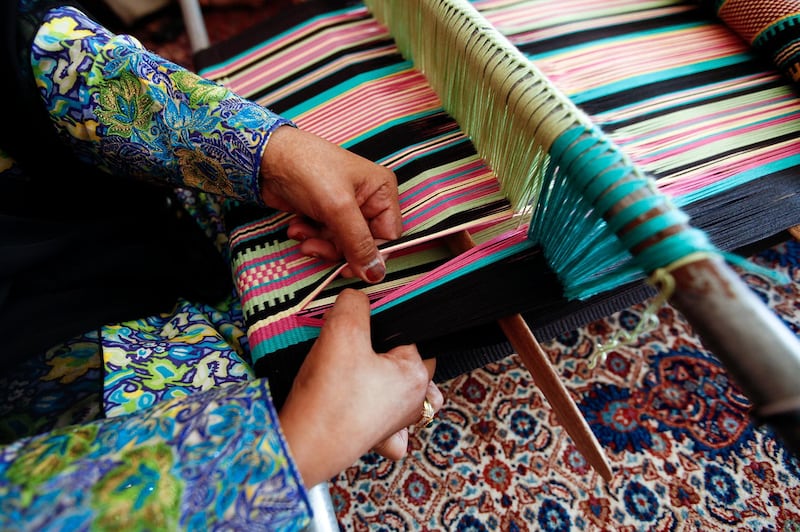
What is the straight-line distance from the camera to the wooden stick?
62 cm

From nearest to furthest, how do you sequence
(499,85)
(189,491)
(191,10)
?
(189,491) → (499,85) → (191,10)

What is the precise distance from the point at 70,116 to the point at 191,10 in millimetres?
1003

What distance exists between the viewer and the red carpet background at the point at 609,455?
3.38ft

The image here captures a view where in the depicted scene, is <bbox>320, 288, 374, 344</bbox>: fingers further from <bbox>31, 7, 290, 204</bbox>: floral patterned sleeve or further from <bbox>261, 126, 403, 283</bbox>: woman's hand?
<bbox>31, 7, 290, 204</bbox>: floral patterned sleeve

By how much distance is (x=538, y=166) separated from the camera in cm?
66

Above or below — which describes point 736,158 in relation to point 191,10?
below

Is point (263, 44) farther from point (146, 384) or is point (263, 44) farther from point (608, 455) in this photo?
point (608, 455)

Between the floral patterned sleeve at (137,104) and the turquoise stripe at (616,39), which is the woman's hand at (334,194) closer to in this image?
the floral patterned sleeve at (137,104)

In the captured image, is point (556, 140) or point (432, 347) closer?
point (556, 140)

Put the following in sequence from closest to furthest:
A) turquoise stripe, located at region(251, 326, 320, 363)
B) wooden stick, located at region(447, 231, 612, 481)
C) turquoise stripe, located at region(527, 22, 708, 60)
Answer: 1. wooden stick, located at region(447, 231, 612, 481)
2. turquoise stripe, located at region(251, 326, 320, 363)
3. turquoise stripe, located at region(527, 22, 708, 60)

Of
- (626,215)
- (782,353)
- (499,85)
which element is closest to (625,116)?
(499,85)

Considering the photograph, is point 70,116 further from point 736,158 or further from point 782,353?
point 736,158

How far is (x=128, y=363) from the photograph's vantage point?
0.69 meters

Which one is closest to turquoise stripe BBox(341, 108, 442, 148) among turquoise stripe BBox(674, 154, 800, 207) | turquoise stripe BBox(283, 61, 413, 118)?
turquoise stripe BBox(283, 61, 413, 118)
